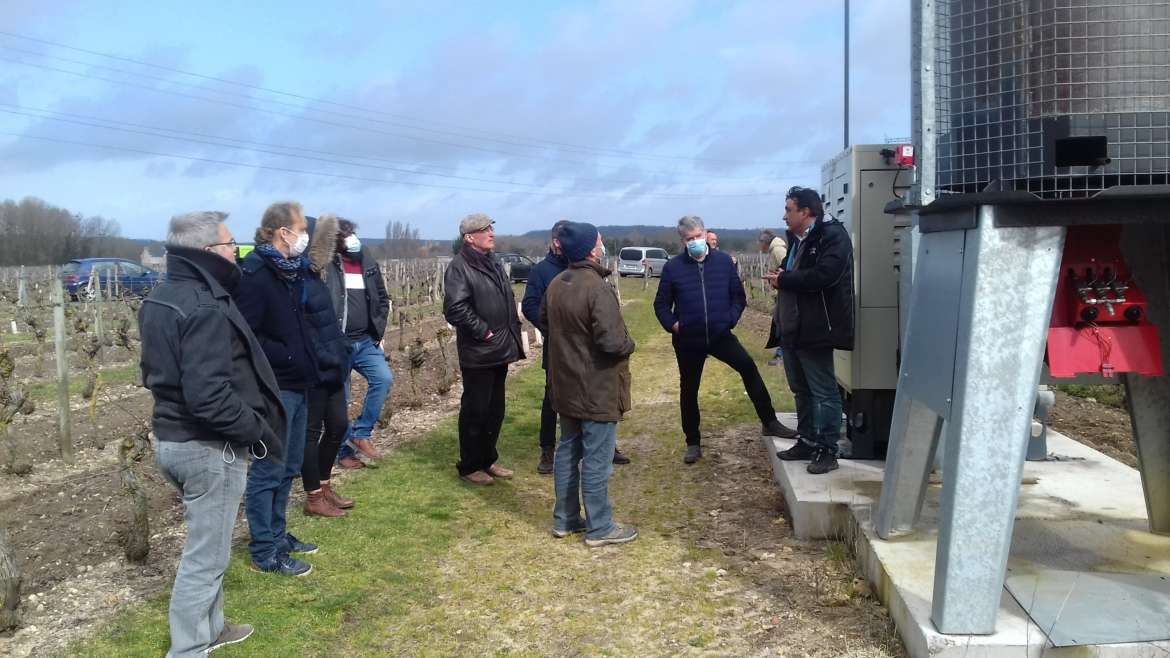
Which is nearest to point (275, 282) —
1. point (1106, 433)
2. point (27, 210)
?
point (1106, 433)

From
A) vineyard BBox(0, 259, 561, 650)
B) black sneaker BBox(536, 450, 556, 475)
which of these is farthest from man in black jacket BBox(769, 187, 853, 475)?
vineyard BBox(0, 259, 561, 650)

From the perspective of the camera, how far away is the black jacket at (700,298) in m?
6.60

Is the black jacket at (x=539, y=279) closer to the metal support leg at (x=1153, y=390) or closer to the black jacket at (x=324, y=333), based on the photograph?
the black jacket at (x=324, y=333)

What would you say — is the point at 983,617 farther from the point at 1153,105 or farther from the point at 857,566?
the point at 1153,105

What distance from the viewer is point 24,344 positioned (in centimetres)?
1641

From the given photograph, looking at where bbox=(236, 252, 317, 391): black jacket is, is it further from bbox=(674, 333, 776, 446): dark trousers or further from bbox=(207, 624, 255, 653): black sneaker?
bbox=(674, 333, 776, 446): dark trousers

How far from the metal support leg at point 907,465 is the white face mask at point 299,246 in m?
2.98

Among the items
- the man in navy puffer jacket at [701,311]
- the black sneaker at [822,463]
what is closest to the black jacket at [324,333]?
the man in navy puffer jacket at [701,311]

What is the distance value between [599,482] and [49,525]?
346cm

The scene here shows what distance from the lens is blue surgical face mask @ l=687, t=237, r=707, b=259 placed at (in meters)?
6.53

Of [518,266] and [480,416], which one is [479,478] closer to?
[480,416]

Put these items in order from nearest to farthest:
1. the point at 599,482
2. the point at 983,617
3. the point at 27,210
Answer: the point at 983,617 → the point at 599,482 → the point at 27,210

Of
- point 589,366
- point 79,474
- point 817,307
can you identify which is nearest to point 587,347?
point 589,366

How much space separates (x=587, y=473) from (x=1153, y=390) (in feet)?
9.15
